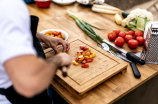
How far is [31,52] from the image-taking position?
675 mm

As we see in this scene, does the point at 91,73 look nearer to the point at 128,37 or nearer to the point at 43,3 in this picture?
the point at 128,37

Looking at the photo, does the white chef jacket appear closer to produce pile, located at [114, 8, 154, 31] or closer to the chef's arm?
the chef's arm

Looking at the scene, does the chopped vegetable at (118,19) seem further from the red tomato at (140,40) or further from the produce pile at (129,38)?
the red tomato at (140,40)

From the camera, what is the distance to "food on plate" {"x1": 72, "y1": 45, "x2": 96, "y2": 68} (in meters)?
1.28

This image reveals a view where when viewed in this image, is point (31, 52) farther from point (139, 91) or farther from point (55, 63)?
point (139, 91)

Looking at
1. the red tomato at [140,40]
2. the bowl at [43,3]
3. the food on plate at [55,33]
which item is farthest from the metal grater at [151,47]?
the bowl at [43,3]

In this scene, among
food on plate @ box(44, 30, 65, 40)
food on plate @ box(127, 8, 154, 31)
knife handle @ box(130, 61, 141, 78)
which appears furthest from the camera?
food on plate @ box(127, 8, 154, 31)

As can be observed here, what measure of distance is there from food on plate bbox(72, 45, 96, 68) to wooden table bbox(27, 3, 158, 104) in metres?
0.17

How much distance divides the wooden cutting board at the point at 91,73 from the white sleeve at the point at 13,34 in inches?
19.8

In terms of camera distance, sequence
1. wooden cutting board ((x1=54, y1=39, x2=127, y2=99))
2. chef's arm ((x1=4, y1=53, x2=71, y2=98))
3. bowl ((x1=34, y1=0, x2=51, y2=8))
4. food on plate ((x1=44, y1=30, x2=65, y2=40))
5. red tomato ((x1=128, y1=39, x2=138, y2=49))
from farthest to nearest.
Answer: bowl ((x1=34, y1=0, x2=51, y2=8)) → food on plate ((x1=44, y1=30, x2=65, y2=40)) → red tomato ((x1=128, y1=39, x2=138, y2=49)) → wooden cutting board ((x1=54, y1=39, x2=127, y2=99)) → chef's arm ((x1=4, y1=53, x2=71, y2=98))

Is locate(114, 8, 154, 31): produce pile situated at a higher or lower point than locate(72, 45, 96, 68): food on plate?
higher

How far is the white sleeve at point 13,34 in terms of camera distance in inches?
25.8

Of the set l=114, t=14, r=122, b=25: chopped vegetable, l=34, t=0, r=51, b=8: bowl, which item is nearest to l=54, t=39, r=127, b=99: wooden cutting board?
l=114, t=14, r=122, b=25: chopped vegetable

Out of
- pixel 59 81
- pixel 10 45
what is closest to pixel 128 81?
pixel 59 81
